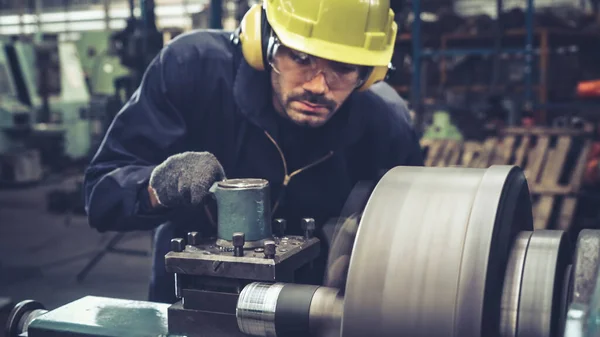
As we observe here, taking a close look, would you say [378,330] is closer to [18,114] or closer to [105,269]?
[105,269]

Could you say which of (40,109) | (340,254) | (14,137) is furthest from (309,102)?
(40,109)

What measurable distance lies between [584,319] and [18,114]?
7761 millimetres

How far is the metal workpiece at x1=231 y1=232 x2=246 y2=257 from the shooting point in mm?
1009

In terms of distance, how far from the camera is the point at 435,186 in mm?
924

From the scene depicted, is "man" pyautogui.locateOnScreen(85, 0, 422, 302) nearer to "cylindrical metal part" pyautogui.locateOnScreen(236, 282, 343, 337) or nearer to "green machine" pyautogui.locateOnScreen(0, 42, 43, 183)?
"cylindrical metal part" pyautogui.locateOnScreen(236, 282, 343, 337)

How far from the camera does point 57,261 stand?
4.78m

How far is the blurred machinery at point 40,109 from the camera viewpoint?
25.1ft

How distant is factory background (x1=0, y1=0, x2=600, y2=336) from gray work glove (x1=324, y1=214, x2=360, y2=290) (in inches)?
25.2

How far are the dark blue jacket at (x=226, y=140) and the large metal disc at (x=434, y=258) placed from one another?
0.70 metres

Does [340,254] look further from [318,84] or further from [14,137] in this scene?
[14,137]

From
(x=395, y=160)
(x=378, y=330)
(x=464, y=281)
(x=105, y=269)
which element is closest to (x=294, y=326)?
(x=378, y=330)

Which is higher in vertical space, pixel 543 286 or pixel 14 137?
pixel 543 286

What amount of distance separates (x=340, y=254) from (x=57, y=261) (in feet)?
13.8

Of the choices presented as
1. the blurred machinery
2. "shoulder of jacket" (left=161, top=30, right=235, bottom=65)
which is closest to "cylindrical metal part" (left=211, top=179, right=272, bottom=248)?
"shoulder of jacket" (left=161, top=30, right=235, bottom=65)
